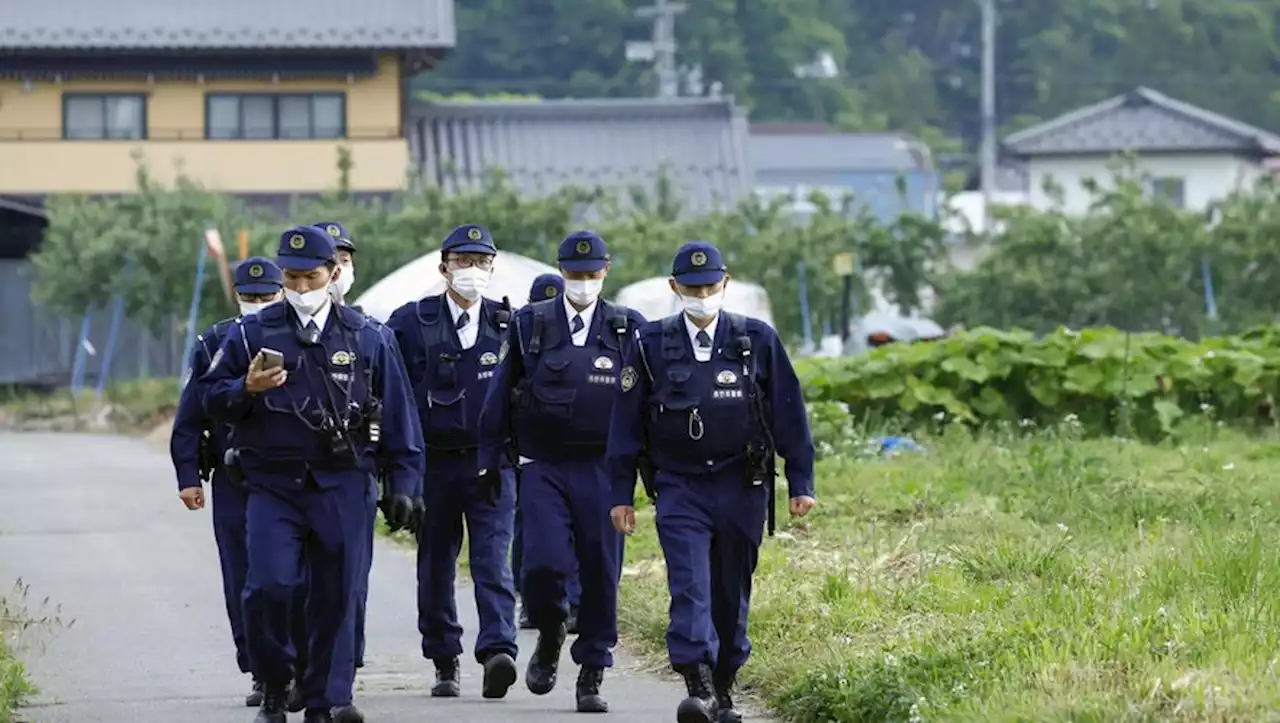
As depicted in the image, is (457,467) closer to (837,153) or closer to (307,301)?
(307,301)

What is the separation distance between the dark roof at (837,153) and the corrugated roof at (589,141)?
15.4 metres

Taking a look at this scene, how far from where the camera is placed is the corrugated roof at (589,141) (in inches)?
2016

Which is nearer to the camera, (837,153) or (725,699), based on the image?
(725,699)

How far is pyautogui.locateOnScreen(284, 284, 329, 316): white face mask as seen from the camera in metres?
9.59

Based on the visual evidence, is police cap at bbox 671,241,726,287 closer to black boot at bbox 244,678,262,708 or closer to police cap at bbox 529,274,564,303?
Result: black boot at bbox 244,678,262,708

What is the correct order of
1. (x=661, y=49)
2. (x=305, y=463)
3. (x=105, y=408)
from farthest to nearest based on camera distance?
(x=661, y=49) → (x=105, y=408) → (x=305, y=463)

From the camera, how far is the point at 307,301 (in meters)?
9.59

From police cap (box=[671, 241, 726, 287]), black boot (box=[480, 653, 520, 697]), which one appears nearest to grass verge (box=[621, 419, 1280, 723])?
black boot (box=[480, 653, 520, 697])

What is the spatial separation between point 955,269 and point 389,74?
49.4 ft

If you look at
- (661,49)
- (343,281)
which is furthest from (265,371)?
(661,49)

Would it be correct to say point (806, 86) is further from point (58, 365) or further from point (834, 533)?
point (834, 533)

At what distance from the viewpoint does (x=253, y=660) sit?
9.70 meters

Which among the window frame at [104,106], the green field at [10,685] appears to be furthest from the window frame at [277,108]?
the green field at [10,685]

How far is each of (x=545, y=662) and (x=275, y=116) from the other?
4008 cm
